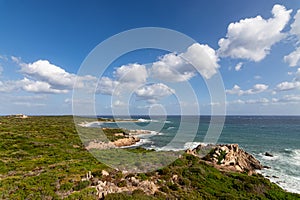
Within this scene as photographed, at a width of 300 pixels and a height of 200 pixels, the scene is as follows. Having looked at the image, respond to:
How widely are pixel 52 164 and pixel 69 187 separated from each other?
363 inches

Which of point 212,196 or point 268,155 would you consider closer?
point 212,196

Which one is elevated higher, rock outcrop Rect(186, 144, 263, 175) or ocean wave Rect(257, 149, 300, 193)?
rock outcrop Rect(186, 144, 263, 175)

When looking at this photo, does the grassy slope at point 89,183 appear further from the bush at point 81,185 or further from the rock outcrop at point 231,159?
the rock outcrop at point 231,159

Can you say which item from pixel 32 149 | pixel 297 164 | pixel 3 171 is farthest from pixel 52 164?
pixel 297 164

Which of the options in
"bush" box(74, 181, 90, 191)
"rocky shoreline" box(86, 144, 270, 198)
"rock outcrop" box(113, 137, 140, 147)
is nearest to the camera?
"bush" box(74, 181, 90, 191)

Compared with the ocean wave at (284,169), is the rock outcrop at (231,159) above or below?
above

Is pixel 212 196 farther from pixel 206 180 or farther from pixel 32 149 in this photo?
pixel 32 149

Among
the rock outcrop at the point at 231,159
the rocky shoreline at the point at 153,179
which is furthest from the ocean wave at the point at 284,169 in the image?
the rocky shoreline at the point at 153,179

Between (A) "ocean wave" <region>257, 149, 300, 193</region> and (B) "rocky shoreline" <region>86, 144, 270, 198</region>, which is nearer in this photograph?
(B) "rocky shoreline" <region>86, 144, 270, 198</region>

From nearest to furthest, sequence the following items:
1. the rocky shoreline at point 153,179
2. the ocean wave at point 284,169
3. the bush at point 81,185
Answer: the bush at point 81,185, the rocky shoreline at point 153,179, the ocean wave at point 284,169

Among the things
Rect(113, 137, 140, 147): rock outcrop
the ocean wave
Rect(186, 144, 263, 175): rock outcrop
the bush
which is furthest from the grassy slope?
Rect(113, 137, 140, 147): rock outcrop

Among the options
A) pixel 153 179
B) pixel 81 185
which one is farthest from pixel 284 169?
pixel 81 185

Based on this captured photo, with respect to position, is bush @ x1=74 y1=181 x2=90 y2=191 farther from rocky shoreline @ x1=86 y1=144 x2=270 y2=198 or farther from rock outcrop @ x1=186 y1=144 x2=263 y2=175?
rock outcrop @ x1=186 y1=144 x2=263 y2=175

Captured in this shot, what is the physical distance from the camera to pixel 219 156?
2948 centimetres
